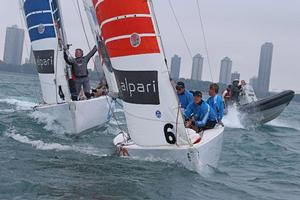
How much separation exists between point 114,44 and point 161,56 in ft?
2.13

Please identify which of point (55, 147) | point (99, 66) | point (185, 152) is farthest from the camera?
point (99, 66)

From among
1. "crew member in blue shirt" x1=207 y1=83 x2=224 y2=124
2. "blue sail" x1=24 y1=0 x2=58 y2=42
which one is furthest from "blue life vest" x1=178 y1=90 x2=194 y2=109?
"blue sail" x1=24 y1=0 x2=58 y2=42

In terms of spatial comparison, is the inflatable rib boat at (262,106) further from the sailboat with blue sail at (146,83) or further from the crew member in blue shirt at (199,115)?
the sailboat with blue sail at (146,83)

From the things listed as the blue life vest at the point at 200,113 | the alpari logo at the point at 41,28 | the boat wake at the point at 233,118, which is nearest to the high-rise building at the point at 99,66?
the alpari logo at the point at 41,28

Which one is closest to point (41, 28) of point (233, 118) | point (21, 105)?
point (21, 105)

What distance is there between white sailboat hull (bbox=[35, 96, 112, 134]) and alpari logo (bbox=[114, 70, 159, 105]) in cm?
293

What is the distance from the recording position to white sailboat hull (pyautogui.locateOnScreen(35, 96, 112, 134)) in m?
9.30

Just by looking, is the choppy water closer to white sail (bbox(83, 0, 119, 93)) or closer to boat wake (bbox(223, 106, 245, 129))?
white sail (bbox(83, 0, 119, 93))

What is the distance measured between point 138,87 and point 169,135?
0.73 metres

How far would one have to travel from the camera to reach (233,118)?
16.1 meters

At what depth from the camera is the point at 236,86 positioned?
16.0m

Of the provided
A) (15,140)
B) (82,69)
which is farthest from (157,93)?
(82,69)

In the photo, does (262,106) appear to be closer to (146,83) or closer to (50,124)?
(50,124)

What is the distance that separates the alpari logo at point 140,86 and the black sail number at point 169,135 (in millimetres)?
331
